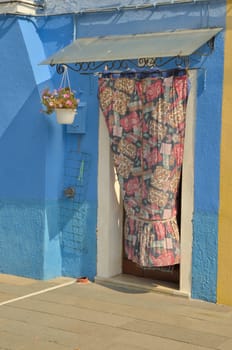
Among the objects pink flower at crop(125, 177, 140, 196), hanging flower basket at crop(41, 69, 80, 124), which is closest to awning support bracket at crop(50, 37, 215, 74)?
hanging flower basket at crop(41, 69, 80, 124)

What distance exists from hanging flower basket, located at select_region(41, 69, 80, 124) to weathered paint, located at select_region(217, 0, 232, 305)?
1.95 meters

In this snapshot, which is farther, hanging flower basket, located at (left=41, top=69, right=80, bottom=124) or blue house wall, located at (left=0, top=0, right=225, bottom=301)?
blue house wall, located at (left=0, top=0, right=225, bottom=301)

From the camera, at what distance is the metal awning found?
7.40 metres

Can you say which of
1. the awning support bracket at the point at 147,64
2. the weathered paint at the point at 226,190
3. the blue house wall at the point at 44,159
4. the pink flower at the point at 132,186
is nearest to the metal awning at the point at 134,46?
the awning support bracket at the point at 147,64

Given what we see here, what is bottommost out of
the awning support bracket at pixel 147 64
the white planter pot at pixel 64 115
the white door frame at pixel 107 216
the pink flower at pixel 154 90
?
the white door frame at pixel 107 216

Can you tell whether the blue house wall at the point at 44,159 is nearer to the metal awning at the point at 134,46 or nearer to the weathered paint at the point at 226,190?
the metal awning at the point at 134,46

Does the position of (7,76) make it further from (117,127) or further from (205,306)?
(205,306)

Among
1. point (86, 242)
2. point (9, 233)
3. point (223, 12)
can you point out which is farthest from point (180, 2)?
point (9, 233)

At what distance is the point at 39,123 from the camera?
891cm

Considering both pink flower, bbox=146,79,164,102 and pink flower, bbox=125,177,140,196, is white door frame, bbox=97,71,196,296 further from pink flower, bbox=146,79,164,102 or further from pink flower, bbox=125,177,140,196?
pink flower, bbox=146,79,164,102

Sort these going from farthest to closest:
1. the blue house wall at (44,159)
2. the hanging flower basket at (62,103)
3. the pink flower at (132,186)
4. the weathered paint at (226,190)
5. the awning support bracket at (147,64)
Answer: the blue house wall at (44,159), the hanging flower basket at (62,103), the pink flower at (132,186), the awning support bracket at (147,64), the weathered paint at (226,190)

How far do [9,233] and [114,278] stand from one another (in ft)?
5.39

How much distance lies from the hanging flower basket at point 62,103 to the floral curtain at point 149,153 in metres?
0.42

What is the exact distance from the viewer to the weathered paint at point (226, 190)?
25.2 feet
